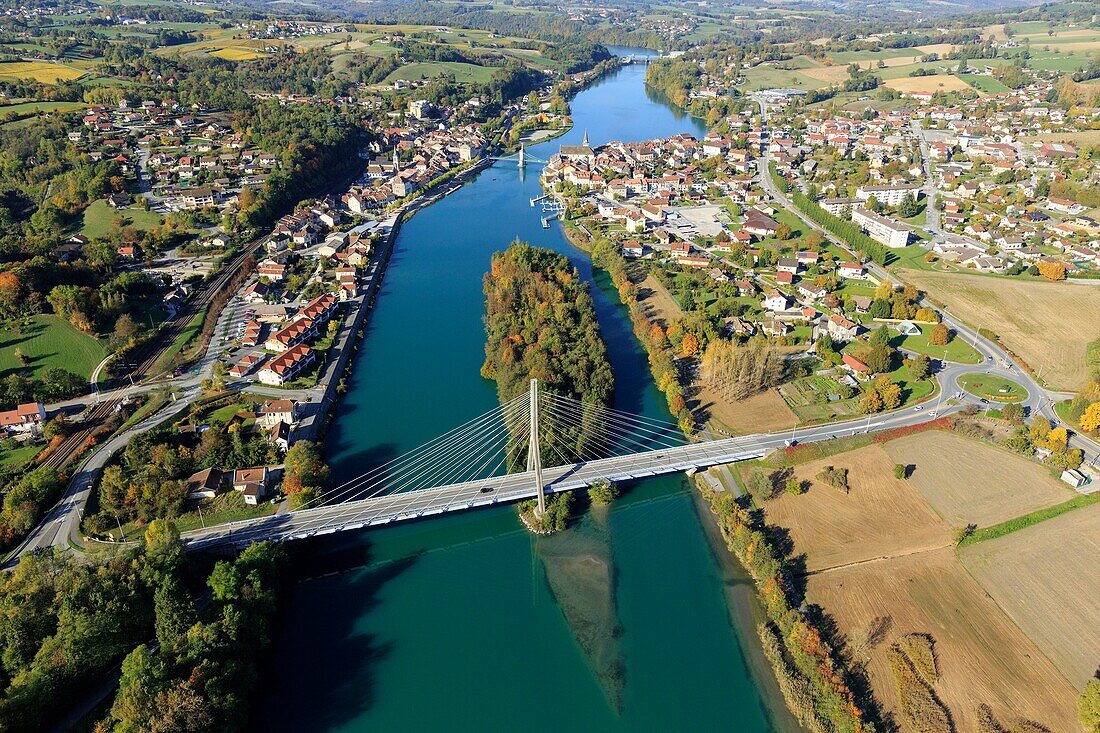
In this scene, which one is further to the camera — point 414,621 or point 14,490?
point 14,490

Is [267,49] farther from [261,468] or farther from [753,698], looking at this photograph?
[753,698]

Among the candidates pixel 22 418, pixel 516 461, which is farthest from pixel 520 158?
pixel 22 418

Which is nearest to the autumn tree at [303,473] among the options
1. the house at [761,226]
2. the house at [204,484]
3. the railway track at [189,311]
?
the house at [204,484]

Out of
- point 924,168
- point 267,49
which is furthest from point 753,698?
point 267,49

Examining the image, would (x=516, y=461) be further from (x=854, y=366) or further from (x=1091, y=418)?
(x=1091, y=418)

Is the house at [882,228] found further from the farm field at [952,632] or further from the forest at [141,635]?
the forest at [141,635]

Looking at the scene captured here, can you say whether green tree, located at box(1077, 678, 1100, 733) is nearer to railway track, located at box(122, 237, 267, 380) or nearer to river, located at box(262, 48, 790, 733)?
river, located at box(262, 48, 790, 733)
